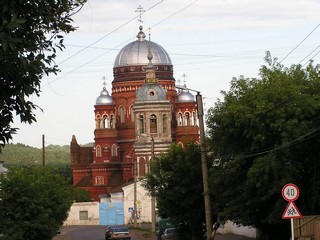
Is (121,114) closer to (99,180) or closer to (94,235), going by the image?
(99,180)

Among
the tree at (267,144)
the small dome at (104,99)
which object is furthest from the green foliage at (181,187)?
the small dome at (104,99)

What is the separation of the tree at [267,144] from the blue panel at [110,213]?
7417 cm

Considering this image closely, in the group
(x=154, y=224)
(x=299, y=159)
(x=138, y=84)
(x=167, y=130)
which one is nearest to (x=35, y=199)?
(x=299, y=159)

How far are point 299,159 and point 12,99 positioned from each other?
Answer: 859 inches

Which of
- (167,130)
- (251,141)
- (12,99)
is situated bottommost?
(12,99)

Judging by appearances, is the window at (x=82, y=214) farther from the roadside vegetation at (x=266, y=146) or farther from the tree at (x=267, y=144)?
the tree at (x=267, y=144)

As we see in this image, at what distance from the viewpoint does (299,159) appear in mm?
33469

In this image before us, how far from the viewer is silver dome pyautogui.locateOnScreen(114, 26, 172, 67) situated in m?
130

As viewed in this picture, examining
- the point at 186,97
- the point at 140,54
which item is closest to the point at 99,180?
the point at 186,97

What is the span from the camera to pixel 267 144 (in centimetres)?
3509

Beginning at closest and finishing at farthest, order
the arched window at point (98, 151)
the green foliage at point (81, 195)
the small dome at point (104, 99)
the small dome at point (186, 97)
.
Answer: the green foliage at point (81, 195)
the arched window at point (98, 151)
the small dome at point (186, 97)
the small dome at point (104, 99)

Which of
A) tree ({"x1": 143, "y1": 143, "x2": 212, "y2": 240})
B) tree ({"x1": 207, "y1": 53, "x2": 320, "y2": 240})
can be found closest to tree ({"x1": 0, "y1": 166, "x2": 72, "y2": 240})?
tree ({"x1": 143, "y1": 143, "x2": 212, "y2": 240})

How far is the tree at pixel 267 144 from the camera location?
32.9 m

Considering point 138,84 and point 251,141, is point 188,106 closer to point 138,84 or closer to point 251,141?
point 138,84
